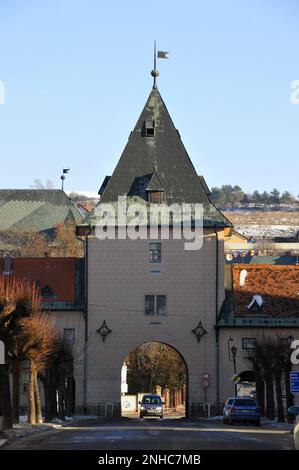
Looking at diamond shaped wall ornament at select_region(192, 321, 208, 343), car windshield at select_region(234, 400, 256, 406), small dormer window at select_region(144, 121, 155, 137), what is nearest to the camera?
car windshield at select_region(234, 400, 256, 406)

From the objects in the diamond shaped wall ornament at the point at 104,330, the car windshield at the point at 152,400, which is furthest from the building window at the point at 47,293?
the car windshield at the point at 152,400

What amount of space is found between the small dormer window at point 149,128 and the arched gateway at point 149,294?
4.69 m

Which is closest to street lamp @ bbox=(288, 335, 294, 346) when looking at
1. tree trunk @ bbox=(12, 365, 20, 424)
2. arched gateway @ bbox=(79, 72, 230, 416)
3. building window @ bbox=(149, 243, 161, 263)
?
arched gateway @ bbox=(79, 72, 230, 416)

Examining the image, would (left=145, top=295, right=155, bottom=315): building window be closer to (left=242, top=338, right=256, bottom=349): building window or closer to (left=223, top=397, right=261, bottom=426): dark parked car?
(left=242, top=338, right=256, bottom=349): building window

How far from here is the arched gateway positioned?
84.6 meters

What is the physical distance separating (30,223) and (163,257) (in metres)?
108

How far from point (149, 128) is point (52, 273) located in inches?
464

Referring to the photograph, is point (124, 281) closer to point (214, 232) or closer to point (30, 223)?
point (214, 232)

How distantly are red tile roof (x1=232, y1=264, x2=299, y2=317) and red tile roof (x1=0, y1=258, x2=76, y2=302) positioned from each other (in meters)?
10.9

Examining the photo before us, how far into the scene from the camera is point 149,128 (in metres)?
89.0

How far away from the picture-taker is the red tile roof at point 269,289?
85.8 m

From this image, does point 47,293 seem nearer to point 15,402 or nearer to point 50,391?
point 50,391

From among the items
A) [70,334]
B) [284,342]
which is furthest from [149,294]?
[284,342]
